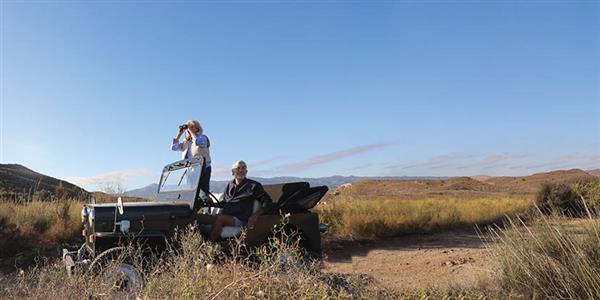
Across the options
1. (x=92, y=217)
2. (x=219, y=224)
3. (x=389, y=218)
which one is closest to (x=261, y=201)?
(x=219, y=224)

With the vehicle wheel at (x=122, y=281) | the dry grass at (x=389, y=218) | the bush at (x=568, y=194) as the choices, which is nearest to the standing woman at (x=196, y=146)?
the vehicle wheel at (x=122, y=281)

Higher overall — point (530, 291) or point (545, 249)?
point (545, 249)

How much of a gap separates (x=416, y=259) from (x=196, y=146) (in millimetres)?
4929

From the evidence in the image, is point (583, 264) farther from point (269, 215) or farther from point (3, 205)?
point (3, 205)

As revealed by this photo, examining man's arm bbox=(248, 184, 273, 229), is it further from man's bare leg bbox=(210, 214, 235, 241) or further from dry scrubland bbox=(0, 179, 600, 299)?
dry scrubland bbox=(0, 179, 600, 299)

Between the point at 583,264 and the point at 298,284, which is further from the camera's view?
the point at 583,264

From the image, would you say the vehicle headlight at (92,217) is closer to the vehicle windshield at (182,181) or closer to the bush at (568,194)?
A: the vehicle windshield at (182,181)

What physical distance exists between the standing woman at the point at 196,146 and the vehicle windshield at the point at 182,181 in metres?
0.12

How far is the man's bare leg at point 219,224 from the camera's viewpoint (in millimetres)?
6082

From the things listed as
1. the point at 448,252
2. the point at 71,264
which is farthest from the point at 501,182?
the point at 71,264

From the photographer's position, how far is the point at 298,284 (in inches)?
132

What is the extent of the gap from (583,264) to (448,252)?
19.3 feet

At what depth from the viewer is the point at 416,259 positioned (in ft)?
31.1

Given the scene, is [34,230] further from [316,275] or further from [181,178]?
[316,275]
